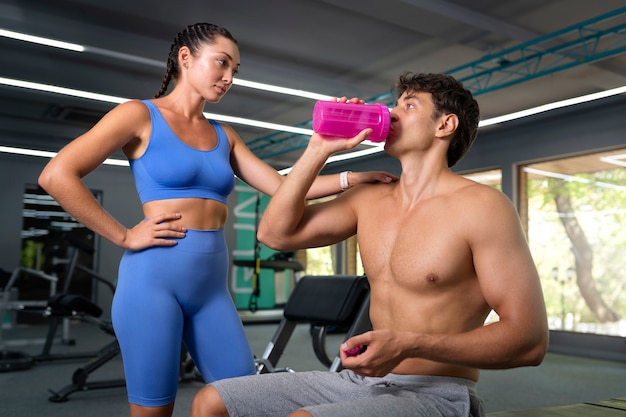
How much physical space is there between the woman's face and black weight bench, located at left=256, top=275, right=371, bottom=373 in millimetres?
1262

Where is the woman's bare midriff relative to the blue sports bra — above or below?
below

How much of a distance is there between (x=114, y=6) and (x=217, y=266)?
403 centimetres

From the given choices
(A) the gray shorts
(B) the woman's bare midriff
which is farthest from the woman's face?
(A) the gray shorts

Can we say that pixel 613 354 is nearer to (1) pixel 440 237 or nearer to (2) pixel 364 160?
(2) pixel 364 160

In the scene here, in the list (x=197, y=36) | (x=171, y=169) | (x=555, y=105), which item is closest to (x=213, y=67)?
(x=197, y=36)

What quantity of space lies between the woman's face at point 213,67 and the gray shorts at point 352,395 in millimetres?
755

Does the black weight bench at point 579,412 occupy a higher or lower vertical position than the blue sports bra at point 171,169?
lower

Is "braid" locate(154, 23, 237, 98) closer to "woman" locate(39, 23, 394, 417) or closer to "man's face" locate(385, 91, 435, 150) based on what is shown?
"woman" locate(39, 23, 394, 417)

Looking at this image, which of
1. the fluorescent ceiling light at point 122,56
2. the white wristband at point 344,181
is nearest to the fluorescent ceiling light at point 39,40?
the fluorescent ceiling light at point 122,56

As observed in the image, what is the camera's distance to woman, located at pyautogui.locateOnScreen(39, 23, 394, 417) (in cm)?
142

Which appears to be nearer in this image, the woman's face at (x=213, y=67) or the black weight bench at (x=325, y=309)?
the woman's face at (x=213, y=67)

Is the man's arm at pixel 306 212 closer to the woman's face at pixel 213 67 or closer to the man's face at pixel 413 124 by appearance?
the man's face at pixel 413 124

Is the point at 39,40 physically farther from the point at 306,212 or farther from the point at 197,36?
the point at 306,212

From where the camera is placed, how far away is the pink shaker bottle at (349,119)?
4.04 ft
